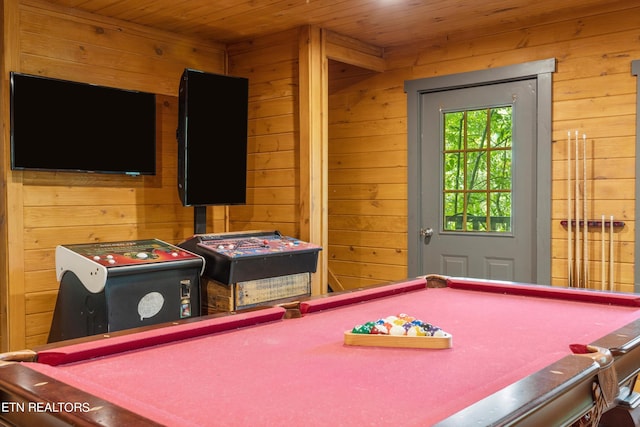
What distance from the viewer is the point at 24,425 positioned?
123 cm

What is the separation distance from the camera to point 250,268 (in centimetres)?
358

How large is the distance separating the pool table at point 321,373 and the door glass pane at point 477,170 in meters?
2.18

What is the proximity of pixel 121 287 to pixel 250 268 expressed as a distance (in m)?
0.79

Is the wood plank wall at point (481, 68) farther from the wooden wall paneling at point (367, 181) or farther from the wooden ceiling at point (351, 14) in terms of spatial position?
the wooden ceiling at point (351, 14)

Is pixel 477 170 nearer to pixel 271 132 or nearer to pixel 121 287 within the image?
pixel 271 132

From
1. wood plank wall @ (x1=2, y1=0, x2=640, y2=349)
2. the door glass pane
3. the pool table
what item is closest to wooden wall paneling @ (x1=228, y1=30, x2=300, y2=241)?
wood plank wall @ (x1=2, y1=0, x2=640, y2=349)

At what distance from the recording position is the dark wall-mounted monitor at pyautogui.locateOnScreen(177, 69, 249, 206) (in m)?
3.84

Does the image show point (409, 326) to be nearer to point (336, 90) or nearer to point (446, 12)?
point (446, 12)

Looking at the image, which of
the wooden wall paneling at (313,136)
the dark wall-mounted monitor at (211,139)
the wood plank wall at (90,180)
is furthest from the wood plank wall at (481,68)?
the wood plank wall at (90,180)

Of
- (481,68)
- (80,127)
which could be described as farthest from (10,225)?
(481,68)

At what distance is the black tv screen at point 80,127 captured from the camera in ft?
11.4

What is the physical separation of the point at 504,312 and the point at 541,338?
44cm

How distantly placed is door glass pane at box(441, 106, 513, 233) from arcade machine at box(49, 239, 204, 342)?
215 centimetres

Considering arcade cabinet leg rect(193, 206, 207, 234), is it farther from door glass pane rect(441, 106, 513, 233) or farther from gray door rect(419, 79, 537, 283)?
door glass pane rect(441, 106, 513, 233)
